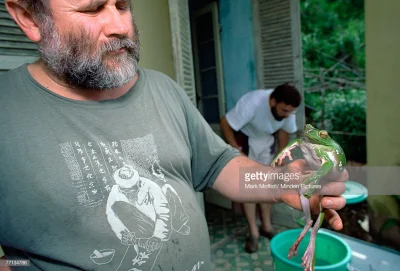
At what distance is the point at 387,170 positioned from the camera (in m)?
3.19

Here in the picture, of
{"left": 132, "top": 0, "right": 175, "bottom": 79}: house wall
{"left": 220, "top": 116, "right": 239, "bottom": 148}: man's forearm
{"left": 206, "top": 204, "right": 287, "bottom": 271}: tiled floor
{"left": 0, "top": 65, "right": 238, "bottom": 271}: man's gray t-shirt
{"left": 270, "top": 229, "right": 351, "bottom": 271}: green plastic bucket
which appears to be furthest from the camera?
{"left": 220, "top": 116, "right": 239, "bottom": 148}: man's forearm

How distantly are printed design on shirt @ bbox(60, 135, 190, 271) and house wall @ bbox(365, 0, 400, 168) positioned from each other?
278cm

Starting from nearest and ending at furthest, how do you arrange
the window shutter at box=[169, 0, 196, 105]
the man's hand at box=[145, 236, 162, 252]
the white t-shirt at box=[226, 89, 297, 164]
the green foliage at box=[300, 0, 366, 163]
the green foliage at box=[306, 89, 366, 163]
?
the man's hand at box=[145, 236, 162, 252], the window shutter at box=[169, 0, 196, 105], the white t-shirt at box=[226, 89, 297, 164], the green foliage at box=[306, 89, 366, 163], the green foliage at box=[300, 0, 366, 163]

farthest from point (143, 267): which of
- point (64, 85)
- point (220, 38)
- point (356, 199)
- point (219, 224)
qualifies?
point (220, 38)

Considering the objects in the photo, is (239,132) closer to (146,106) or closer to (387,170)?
(387,170)

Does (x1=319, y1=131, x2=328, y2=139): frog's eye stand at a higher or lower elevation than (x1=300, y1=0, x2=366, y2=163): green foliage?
lower

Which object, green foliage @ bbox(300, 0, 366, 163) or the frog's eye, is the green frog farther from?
green foliage @ bbox(300, 0, 366, 163)

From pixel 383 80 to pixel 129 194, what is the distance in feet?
9.82

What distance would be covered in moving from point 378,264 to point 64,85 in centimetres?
251

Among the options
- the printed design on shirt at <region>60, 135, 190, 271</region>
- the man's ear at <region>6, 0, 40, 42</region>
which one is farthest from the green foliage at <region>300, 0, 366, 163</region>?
the man's ear at <region>6, 0, 40, 42</region>

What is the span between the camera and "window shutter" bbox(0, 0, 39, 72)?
1.59 meters

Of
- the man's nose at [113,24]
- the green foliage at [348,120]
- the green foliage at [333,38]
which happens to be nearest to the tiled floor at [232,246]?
the man's nose at [113,24]

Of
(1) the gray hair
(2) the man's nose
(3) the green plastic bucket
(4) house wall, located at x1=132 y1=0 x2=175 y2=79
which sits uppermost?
(4) house wall, located at x1=132 y1=0 x2=175 y2=79

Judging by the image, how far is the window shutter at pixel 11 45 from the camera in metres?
1.59
